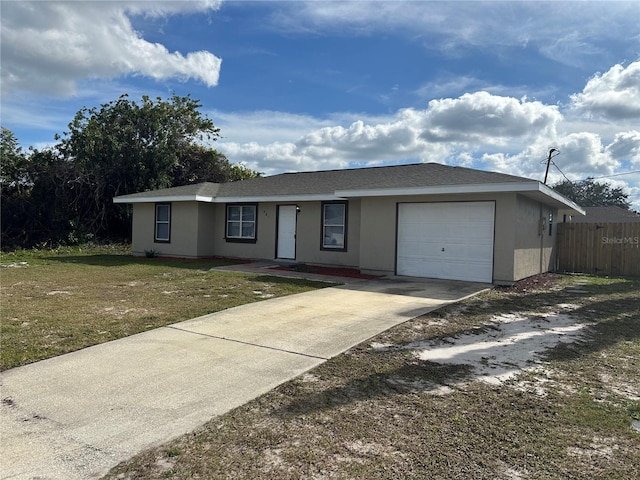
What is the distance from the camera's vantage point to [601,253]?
15.4 m

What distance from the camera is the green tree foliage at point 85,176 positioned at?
75.2 feet

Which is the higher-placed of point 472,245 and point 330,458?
point 472,245

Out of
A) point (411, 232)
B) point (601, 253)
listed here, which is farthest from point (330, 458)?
point (601, 253)

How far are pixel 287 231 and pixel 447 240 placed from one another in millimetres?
6055

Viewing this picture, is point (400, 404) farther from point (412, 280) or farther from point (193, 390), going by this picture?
point (412, 280)

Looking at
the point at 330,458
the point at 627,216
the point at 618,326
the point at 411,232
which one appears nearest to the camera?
the point at 330,458

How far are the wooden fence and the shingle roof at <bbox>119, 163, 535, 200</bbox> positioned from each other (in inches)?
224

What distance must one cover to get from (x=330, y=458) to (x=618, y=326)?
6000 millimetres

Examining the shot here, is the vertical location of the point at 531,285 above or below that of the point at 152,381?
above

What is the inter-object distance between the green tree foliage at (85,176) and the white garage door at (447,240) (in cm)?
1599

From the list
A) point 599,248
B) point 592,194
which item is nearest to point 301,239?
point 599,248

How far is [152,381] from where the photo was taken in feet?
14.3

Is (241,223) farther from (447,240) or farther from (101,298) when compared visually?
(101,298)

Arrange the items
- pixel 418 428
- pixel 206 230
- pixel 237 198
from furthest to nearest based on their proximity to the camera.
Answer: pixel 206 230 → pixel 237 198 → pixel 418 428
